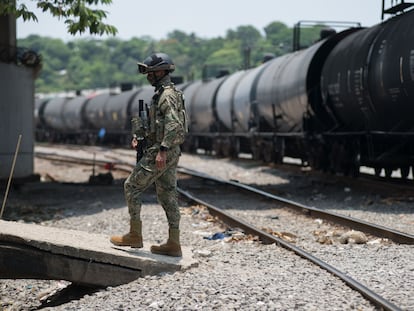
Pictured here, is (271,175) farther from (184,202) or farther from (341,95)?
(184,202)

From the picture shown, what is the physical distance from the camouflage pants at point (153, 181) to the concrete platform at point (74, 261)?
0.43 meters

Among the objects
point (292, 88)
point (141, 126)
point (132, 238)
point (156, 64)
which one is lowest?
point (132, 238)

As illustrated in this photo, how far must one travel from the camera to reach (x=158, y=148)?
22.9 feet

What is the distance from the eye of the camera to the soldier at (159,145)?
687 cm

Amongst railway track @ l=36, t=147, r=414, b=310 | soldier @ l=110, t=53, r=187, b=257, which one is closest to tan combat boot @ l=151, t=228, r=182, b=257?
soldier @ l=110, t=53, r=187, b=257

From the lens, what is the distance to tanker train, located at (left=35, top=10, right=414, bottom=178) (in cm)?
1380

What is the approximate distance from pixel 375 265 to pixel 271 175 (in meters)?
14.0

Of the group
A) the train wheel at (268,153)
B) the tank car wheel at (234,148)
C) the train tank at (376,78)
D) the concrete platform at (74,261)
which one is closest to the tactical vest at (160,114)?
the concrete platform at (74,261)

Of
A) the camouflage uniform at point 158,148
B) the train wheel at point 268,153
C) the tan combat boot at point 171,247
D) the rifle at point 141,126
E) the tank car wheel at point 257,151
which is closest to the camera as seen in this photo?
the camouflage uniform at point 158,148

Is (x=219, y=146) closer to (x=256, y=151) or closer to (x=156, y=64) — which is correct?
(x=256, y=151)

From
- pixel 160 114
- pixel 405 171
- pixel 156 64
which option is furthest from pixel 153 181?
pixel 405 171

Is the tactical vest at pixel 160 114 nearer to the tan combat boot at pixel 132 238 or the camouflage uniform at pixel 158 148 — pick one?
the camouflage uniform at pixel 158 148

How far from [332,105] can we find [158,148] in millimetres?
11121

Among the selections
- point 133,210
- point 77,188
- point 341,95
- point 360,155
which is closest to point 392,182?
point 360,155
